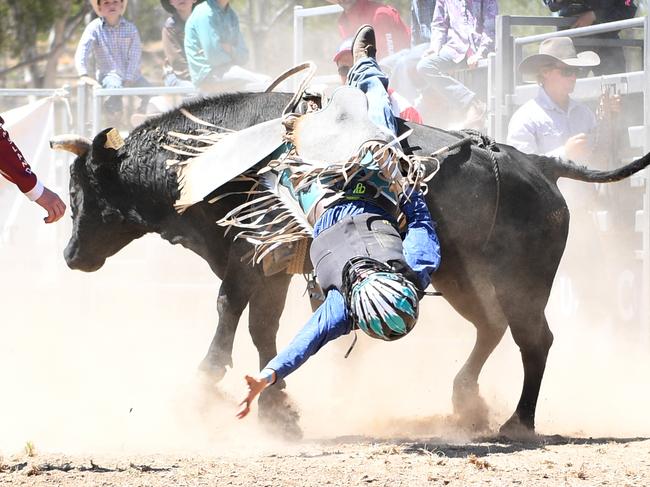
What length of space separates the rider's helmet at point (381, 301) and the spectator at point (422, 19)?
5219 mm

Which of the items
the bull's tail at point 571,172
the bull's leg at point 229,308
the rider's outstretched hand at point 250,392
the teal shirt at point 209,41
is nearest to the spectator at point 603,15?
the bull's tail at point 571,172

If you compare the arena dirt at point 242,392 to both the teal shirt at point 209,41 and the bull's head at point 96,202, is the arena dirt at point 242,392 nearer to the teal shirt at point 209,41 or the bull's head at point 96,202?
the bull's head at point 96,202

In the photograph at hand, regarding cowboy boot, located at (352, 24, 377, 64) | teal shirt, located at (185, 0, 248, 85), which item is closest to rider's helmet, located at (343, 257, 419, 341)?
cowboy boot, located at (352, 24, 377, 64)

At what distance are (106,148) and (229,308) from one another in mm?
1122

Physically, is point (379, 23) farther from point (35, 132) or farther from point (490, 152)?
point (490, 152)

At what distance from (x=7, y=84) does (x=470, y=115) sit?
20.6 meters

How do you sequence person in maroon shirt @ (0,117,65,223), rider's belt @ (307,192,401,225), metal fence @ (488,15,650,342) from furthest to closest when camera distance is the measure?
metal fence @ (488,15,650,342) → rider's belt @ (307,192,401,225) → person in maroon shirt @ (0,117,65,223)

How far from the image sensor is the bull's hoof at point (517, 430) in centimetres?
530

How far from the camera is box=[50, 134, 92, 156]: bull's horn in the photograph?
5803mm

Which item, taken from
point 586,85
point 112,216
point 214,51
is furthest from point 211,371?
point 214,51

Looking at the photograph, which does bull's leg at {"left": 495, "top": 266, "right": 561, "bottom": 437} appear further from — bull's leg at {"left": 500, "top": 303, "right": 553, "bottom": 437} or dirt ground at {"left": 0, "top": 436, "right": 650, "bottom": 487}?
dirt ground at {"left": 0, "top": 436, "right": 650, "bottom": 487}

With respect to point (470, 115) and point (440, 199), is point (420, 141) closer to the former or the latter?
point (440, 199)

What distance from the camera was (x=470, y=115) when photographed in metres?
8.42

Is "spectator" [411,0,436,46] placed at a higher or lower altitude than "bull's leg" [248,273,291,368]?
higher
